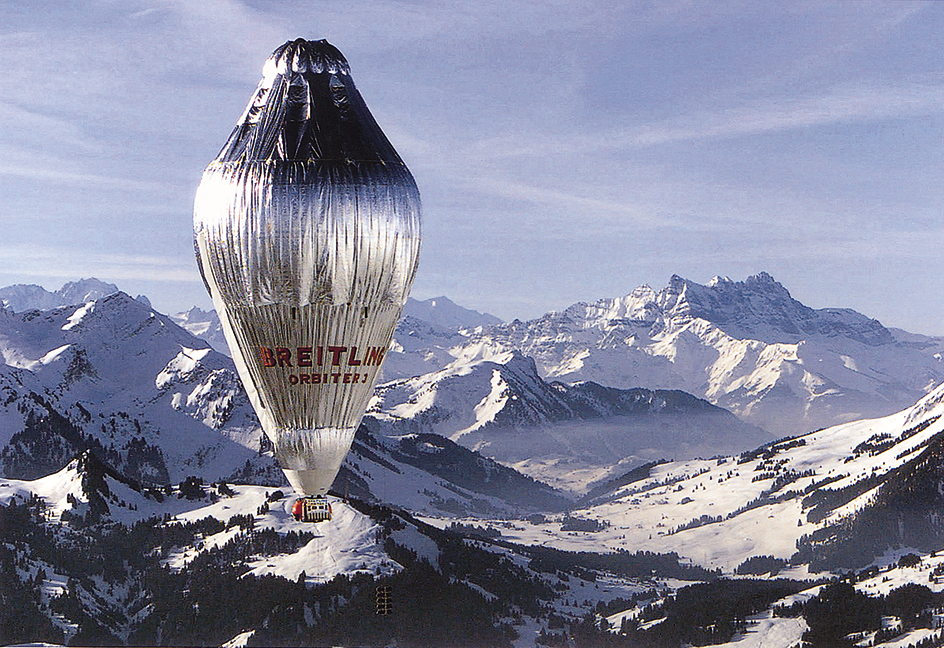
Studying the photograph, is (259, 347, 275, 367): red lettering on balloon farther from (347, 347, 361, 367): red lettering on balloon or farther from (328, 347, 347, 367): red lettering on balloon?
(347, 347, 361, 367): red lettering on balloon

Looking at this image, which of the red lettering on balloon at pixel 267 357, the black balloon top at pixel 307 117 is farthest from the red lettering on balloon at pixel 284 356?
the black balloon top at pixel 307 117

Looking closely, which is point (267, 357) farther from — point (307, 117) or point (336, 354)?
point (307, 117)

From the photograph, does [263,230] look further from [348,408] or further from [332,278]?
[348,408]

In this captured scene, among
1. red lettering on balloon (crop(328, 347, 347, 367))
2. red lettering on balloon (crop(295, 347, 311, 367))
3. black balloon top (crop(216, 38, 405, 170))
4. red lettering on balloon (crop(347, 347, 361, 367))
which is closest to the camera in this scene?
black balloon top (crop(216, 38, 405, 170))

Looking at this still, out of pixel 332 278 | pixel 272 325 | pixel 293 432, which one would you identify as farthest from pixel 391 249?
pixel 293 432

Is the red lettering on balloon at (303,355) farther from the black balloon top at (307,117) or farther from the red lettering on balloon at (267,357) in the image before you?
the black balloon top at (307,117)

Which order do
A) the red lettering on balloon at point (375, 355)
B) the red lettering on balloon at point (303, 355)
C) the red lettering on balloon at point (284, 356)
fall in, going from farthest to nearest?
1. the red lettering on balloon at point (375, 355)
2. the red lettering on balloon at point (284, 356)
3. the red lettering on balloon at point (303, 355)

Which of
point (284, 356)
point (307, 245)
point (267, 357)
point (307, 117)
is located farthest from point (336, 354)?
point (307, 117)

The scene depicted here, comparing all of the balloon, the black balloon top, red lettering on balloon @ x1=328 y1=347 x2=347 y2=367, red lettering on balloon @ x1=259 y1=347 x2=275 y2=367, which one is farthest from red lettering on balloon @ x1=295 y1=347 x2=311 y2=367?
the black balloon top
